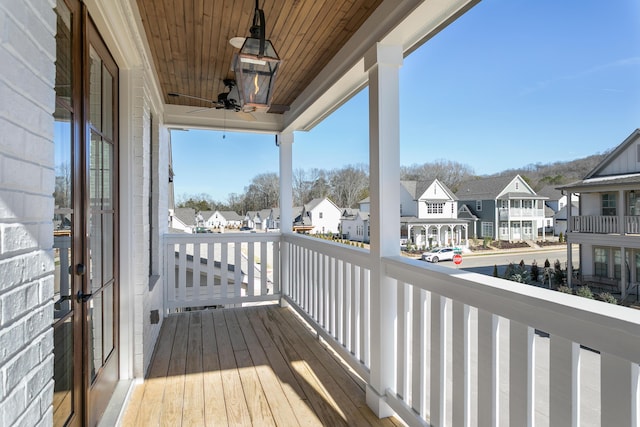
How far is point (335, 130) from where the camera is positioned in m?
3.27

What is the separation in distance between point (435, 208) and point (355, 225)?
44.0 inches

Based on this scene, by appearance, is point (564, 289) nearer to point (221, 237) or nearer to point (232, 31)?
point (232, 31)

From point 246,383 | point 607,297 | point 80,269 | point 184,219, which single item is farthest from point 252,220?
point 607,297

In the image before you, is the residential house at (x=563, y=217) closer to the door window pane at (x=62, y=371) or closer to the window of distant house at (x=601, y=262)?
the window of distant house at (x=601, y=262)

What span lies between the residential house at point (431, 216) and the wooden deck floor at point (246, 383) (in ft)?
3.72

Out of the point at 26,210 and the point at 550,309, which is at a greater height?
the point at 26,210

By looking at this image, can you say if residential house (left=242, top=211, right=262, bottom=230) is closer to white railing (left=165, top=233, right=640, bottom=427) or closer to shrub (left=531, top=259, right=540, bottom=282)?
white railing (left=165, top=233, right=640, bottom=427)

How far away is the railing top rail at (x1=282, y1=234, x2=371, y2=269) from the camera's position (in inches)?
96.1

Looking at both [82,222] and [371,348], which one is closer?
[82,222]

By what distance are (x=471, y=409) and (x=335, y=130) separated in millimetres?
2369

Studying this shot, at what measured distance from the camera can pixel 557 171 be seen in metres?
0.99

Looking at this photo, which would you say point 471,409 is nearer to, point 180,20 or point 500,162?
point 500,162

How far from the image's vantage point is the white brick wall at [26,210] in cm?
74

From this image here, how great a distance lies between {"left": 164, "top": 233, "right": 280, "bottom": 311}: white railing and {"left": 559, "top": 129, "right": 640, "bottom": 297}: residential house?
3.84 metres
